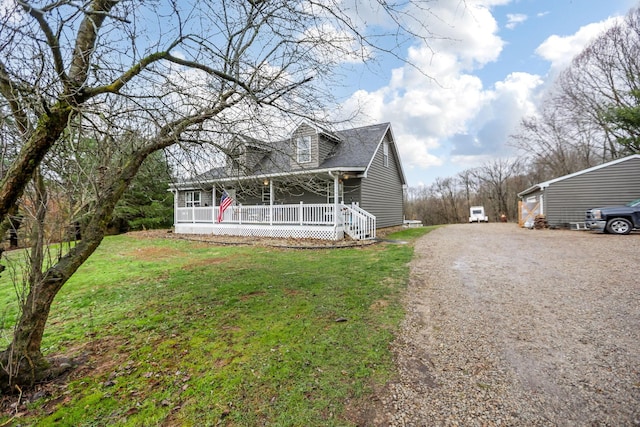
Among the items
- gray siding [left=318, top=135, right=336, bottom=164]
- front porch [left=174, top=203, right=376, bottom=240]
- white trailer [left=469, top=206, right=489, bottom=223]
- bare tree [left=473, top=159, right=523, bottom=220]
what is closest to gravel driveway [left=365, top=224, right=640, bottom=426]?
front porch [left=174, top=203, right=376, bottom=240]

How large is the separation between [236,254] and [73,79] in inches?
280

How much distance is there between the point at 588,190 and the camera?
14375 mm

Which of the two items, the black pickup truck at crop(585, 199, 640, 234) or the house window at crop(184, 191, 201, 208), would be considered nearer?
the black pickup truck at crop(585, 199, 640, 234)

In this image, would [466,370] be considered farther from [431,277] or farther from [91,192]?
[91,192]

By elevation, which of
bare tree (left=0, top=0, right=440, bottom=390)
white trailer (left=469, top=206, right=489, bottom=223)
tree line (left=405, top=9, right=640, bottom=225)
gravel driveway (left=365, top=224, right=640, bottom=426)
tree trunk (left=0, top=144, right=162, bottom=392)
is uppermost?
tree line (left=405, top=9, right=640, bottom=225)

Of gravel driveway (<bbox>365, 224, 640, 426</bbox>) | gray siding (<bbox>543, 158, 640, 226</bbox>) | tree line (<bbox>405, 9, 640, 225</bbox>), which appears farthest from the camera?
tree line (<bbox>405, 9, 640, 225</bbox>)

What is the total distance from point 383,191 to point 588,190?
10.4m

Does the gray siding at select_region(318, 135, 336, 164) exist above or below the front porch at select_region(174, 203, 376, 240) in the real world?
above

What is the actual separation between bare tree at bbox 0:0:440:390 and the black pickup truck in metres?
14.2

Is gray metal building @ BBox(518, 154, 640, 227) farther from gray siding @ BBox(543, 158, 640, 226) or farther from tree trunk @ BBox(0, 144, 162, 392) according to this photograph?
tree trunk @ BBox(0, 144, 162, 392)

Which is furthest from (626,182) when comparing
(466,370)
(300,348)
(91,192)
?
(91,192)

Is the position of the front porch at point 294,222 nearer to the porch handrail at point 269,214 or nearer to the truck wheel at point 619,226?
the porch handrail at point 269,214

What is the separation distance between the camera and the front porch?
11.8 m

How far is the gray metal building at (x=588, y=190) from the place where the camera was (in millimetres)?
13578
